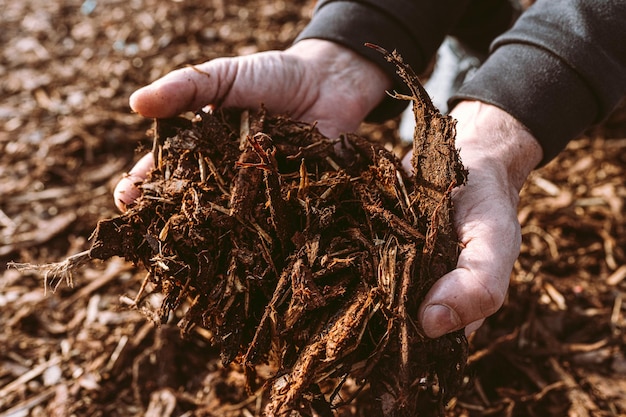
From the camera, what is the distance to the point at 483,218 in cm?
175

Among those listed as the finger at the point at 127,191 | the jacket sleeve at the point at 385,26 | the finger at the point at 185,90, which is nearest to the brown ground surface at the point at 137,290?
the finger at the point at 127,191

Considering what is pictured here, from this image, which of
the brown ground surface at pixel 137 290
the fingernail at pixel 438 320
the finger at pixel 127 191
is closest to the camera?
the fingernail at pixel 438 320

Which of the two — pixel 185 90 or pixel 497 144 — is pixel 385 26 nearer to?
pixel 497 144

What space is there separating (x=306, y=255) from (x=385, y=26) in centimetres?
144

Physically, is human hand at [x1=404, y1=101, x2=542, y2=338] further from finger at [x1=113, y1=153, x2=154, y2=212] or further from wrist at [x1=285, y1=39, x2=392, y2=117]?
finger at [x1=113, y1=153, x2=154, y2=212]

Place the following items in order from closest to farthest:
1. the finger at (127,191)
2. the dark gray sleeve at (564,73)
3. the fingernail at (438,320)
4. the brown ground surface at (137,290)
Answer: the fingernail at (438,320) < the finger at (127,191) < the dark gray sleeve at (564,73) < the brown ground surface at (137,290)

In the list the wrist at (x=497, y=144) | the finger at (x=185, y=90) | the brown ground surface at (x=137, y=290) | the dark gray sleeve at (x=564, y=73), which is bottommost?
the brown ground surface at (x=137, y=290)

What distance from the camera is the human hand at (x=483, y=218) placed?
1.59 meters

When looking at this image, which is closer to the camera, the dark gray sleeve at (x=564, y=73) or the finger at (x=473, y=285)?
the finger at (x=473, y=285)

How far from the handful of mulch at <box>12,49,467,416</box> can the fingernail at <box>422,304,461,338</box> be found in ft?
0.15

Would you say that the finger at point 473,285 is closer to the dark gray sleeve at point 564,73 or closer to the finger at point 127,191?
the dark gray sleeve at point 564,73

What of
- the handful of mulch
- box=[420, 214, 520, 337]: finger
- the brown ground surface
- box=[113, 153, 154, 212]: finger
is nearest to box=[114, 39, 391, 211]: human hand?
box=[113, 153, 154, 212]: finger

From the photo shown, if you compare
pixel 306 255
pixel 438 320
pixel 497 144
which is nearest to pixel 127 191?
pixel 306 255

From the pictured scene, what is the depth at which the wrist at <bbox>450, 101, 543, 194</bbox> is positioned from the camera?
197 centimetres
